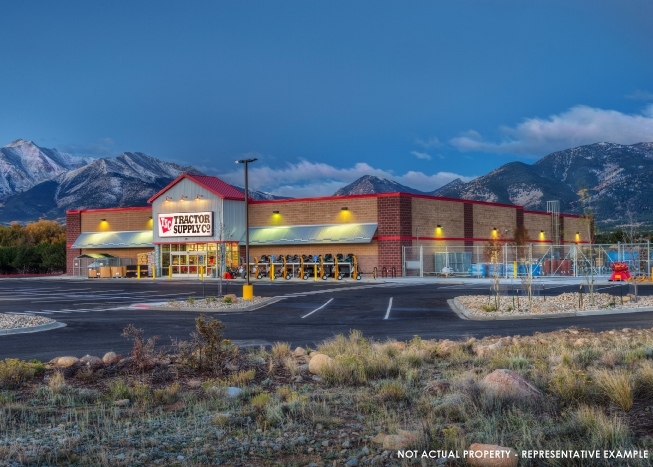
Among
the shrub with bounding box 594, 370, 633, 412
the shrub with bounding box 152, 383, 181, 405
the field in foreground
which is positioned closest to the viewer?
the field in foreground

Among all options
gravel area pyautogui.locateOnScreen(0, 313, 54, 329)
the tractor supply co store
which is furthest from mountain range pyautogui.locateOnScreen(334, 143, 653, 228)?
gravel area pyautogui.locateOnScreen(0, 313, 54, 329)

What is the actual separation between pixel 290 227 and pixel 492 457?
171 feet

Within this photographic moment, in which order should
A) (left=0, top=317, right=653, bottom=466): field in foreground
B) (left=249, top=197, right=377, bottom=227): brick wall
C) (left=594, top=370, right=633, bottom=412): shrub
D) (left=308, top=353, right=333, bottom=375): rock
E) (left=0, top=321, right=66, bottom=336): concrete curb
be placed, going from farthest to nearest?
(left=249, top=197, right=377, bottom=227): brick wall < (left=0, top=321, right=66, bottom=336): concrete curb < (left=308, top=353, right=333, bottom=375): rock < (left=594, top=370, right=633, bottom=412): shrub < (left=0, top=317, right=653, bottom=466): field in foreground

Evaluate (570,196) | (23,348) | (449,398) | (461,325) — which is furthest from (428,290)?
(570,196)

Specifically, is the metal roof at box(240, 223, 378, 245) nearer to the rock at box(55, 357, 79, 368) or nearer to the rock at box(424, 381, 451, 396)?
the rock at box(55, 357, 79, 368)

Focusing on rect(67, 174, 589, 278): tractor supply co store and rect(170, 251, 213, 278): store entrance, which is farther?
rect(170, 251, 213, 278): store entrance

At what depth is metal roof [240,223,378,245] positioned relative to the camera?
2104 inches

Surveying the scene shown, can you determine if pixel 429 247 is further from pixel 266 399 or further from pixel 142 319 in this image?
pixel 266 399

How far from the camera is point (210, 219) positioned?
58.5 m

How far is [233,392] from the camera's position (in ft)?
28.4

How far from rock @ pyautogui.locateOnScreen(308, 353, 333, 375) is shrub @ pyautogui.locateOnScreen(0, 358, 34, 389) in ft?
13.4

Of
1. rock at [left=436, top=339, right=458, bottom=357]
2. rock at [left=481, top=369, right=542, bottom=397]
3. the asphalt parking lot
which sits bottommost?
the asphalt parking lot

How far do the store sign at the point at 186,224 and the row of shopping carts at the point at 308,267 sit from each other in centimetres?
569

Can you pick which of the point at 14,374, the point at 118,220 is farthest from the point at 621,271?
the point at 118,220
